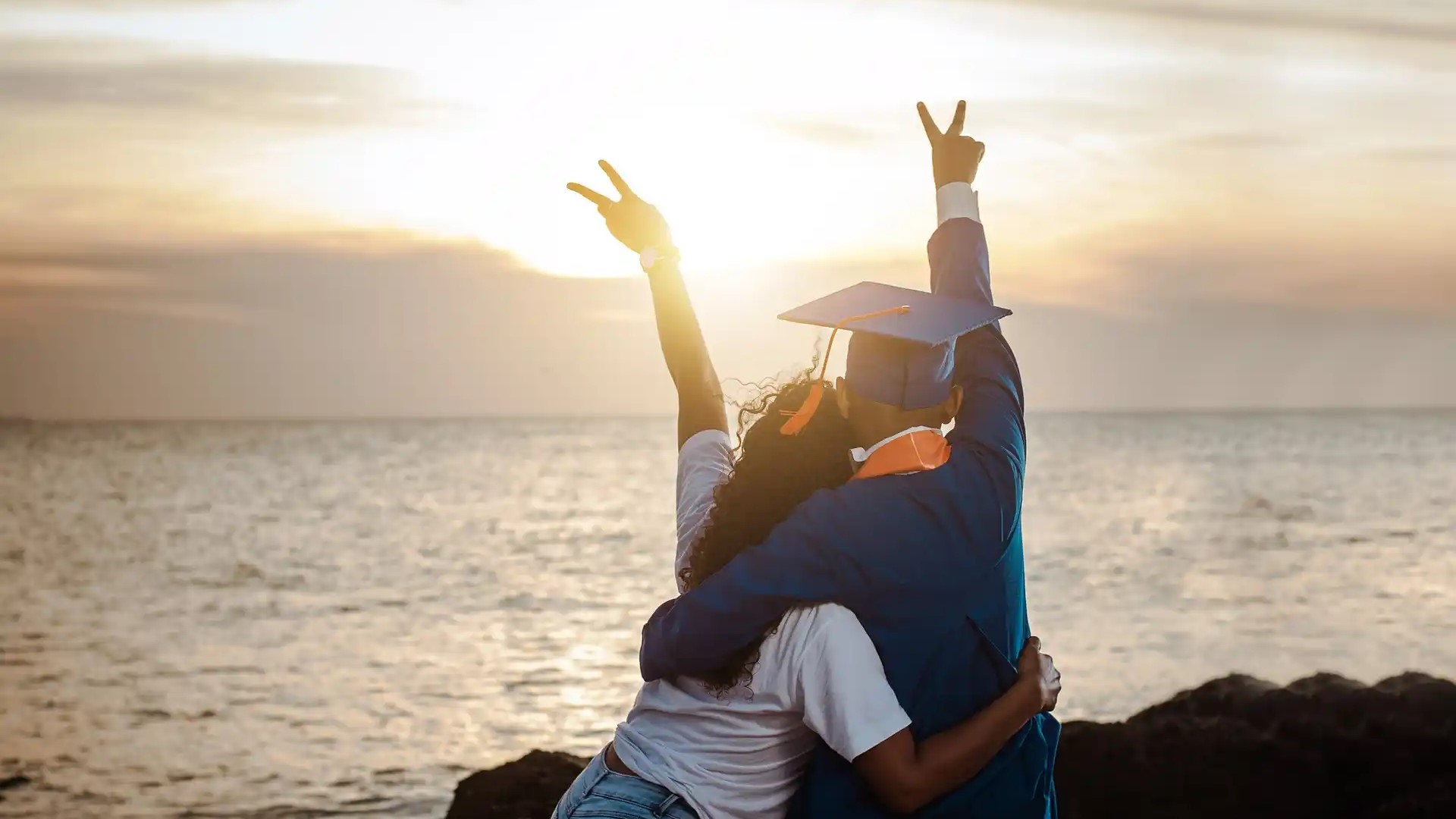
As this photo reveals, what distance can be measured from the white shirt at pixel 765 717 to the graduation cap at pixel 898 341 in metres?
0.38

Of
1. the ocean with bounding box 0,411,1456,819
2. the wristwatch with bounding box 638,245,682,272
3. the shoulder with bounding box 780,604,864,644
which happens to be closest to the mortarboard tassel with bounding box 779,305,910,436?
the shoulder with bounding box 780,604,864,644

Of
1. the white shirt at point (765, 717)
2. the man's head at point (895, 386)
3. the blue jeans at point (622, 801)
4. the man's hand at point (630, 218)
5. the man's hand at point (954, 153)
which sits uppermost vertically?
the man's hand at point (954, 153)

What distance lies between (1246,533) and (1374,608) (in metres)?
12.5

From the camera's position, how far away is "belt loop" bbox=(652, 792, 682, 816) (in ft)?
8.90

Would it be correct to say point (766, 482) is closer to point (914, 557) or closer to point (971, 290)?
point (914, 557)

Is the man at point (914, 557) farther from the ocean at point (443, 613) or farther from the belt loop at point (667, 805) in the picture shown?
the ocean at point (443, 613)

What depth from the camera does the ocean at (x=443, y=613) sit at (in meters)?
12.4

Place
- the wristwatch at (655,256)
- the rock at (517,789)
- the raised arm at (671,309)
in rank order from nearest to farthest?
1. the raised arm at (671,309)
2. the wristwatch at (655,256)
3. the rock at (517,789)

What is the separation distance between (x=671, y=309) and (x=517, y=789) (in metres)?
3.99

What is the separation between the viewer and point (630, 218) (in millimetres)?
3555

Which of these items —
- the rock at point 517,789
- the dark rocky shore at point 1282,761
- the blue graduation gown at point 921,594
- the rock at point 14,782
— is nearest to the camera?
the blue graduation gown at point 921,594

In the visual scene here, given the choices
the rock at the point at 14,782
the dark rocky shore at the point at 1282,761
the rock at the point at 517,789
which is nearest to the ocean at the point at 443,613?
the rock at the point at 14,782

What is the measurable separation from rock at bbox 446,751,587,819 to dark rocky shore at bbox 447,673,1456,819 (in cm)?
2

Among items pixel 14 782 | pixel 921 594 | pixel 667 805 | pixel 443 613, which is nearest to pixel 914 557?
pixel 921 594
